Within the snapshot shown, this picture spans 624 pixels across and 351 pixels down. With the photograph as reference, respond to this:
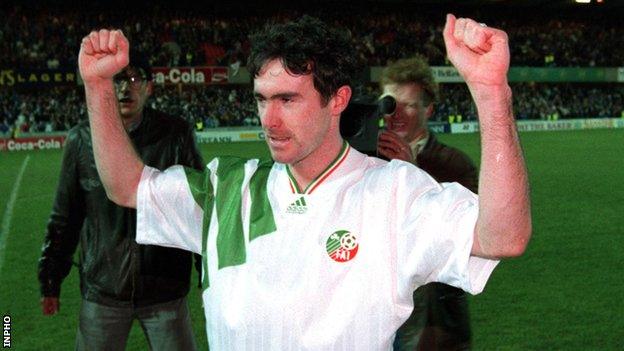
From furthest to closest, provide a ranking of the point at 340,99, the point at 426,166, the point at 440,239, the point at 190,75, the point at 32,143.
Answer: the point at 190,75, the point at 32,143, the point at 426,166, the point at 340,99, the point at 440,239

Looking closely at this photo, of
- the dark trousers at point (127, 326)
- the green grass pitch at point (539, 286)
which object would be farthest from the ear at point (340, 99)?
the green grass pitch at point (539, 286)

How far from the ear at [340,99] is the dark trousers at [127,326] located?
1.83 meters

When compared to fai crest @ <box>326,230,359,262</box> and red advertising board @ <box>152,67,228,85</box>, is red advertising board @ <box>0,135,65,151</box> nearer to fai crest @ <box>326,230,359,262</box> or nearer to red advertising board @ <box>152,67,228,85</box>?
red advertising board @ <box>152,67,228,85</box>

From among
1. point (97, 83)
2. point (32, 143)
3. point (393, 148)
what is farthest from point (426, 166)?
point (32, 143)

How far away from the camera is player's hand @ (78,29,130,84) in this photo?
2.22 m

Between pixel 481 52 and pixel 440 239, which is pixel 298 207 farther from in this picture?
pixel 481 52

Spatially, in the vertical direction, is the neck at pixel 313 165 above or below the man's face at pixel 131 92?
below

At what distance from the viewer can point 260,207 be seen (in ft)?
6.97

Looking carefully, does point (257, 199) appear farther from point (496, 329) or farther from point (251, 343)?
point (496, 329)

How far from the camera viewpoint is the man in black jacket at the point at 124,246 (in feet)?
11.5

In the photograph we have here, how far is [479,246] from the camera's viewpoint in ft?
5.99

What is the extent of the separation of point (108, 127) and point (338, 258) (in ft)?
2.86

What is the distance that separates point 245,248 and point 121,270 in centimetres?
162

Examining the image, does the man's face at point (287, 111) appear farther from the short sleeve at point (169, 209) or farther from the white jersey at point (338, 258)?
the short sleeve at point (169, 209)
